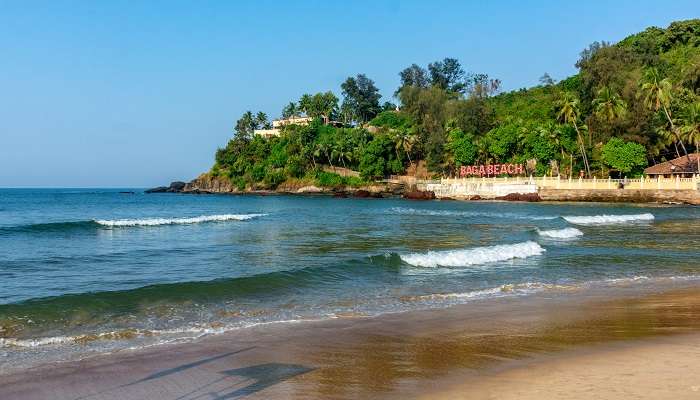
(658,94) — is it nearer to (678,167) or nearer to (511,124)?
(678,167)

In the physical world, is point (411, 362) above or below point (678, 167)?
below

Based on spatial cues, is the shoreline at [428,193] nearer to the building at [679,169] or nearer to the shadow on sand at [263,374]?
the building at [679,169]

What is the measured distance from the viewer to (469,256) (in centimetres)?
2166

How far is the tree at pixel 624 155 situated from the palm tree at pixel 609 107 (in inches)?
195

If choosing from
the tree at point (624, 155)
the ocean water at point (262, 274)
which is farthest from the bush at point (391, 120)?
the ocean water at point (262, 274)

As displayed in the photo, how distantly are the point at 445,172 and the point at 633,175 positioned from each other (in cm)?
3372

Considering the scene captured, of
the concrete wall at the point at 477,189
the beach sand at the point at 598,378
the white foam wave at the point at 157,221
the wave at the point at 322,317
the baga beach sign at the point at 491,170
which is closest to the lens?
A: the beach sand at the point at 598,378

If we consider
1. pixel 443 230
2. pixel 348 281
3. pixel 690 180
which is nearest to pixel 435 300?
pixel 348 281

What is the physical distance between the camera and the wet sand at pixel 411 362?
23.9 ft

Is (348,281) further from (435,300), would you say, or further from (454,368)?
(454,368)

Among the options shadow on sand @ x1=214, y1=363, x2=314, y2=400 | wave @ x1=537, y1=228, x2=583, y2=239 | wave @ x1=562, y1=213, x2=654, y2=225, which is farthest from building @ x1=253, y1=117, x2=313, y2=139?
shadow on sand @ x1=214, y1=363, x2=314, y2=400

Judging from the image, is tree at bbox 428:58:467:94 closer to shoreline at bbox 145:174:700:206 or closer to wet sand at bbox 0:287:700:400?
shoreline at bbox 145:174:700:206

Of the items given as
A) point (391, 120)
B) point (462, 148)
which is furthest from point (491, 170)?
point (391, 120)

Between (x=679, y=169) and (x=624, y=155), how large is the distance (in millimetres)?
6509
